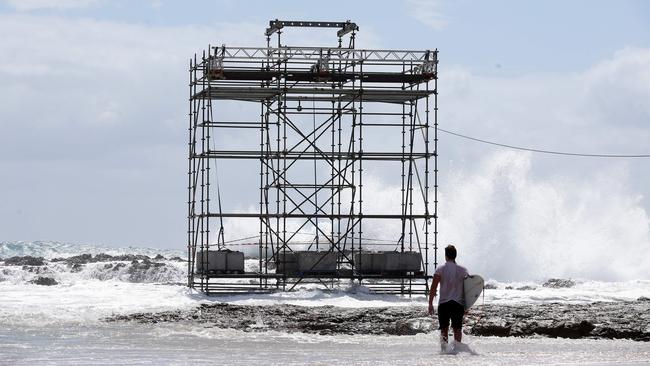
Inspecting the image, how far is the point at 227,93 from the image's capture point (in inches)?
1513

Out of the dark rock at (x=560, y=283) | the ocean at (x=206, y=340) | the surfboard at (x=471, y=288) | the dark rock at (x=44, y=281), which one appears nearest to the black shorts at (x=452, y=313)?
the surfboard at (x=471, y=288)

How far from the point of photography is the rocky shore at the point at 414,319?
25.7 metres

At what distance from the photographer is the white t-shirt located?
21.6 meters

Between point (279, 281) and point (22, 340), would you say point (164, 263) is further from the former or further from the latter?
point (22, 340)

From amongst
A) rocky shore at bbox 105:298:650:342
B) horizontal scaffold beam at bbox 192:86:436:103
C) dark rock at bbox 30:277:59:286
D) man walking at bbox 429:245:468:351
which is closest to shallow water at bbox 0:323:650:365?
man walking at bbox 429:245:468:351

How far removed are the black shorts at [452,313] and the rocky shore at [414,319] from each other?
4.10 m

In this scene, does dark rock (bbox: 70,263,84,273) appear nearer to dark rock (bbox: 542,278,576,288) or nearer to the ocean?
dark rock (bbox: 542,278,576,288)

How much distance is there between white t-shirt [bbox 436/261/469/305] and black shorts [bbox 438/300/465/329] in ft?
0.23

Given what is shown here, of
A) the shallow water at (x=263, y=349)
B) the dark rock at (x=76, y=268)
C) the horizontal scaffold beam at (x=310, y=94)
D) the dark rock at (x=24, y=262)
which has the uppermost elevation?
the horizontal scaffold beam at (x=310, y=94)

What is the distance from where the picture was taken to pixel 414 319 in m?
27.8

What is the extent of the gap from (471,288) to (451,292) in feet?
1.01

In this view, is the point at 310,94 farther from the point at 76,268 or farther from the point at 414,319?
the point at 76,268

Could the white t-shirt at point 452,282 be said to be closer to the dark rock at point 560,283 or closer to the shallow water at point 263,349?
the shallow water at point 263,349

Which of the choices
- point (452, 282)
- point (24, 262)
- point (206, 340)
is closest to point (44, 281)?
point (24, 262)
